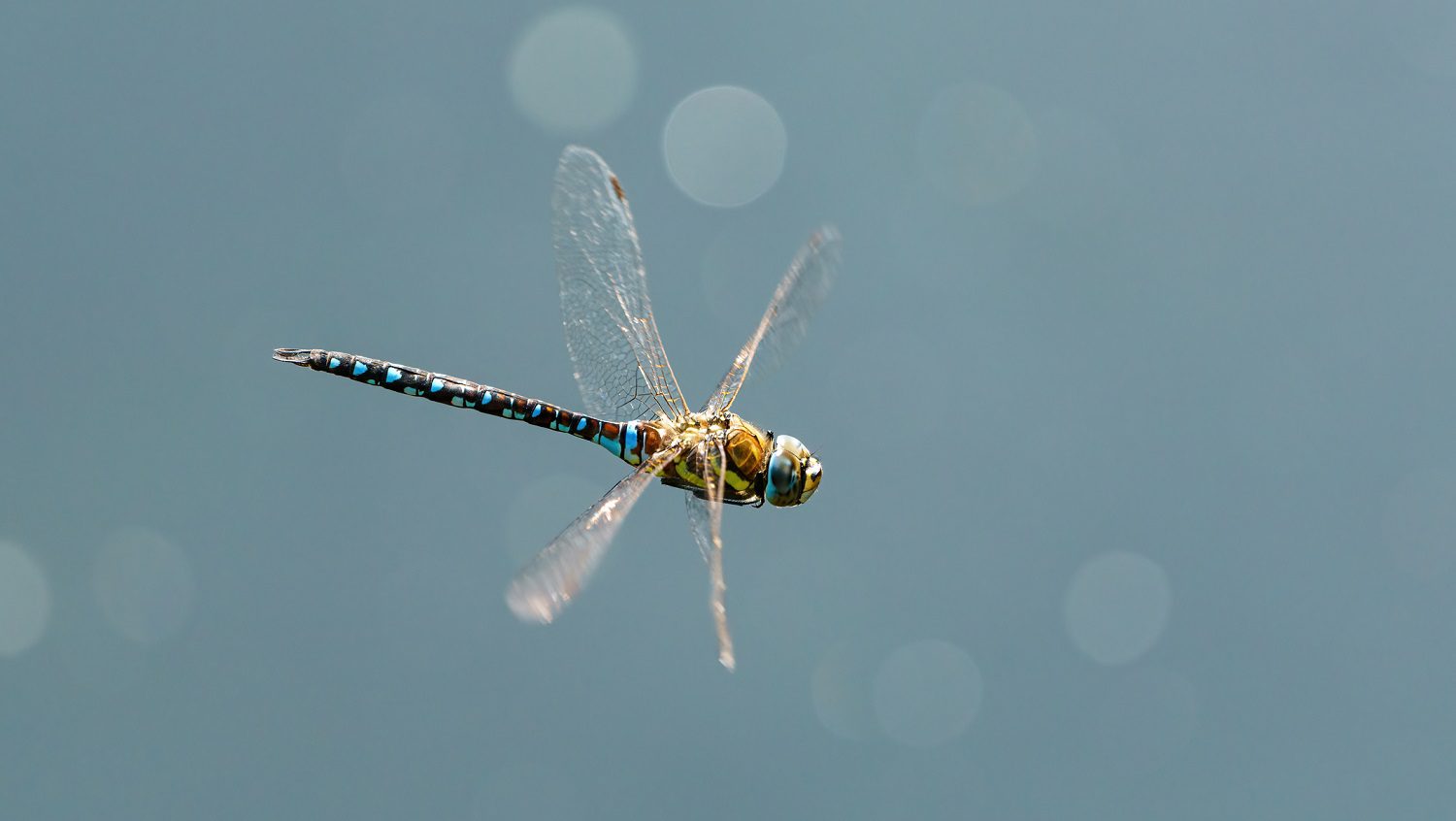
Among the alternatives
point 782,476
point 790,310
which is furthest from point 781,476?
point 790,310

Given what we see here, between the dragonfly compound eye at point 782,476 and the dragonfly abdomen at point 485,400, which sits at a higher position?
the dragonfly abdomen at point 485,400

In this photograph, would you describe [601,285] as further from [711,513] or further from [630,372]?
[711,513]

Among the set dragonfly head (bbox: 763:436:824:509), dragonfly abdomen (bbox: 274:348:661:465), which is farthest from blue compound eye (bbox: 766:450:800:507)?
dragonfly abdomen (bbox: 274:348:661:465)

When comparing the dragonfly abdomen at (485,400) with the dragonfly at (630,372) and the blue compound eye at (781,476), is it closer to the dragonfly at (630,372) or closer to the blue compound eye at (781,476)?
the dragonfly at (630,372)

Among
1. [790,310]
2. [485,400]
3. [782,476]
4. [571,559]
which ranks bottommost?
[571,559]

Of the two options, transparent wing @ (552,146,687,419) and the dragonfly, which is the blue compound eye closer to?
the dragonfly

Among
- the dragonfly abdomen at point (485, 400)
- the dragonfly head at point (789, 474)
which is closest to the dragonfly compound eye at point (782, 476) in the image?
the dragonfly head at point (789, 474)

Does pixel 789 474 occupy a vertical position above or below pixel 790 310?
below

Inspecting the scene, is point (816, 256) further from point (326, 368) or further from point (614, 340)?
point (326, 368)

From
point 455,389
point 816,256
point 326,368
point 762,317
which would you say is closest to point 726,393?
point 762,317
